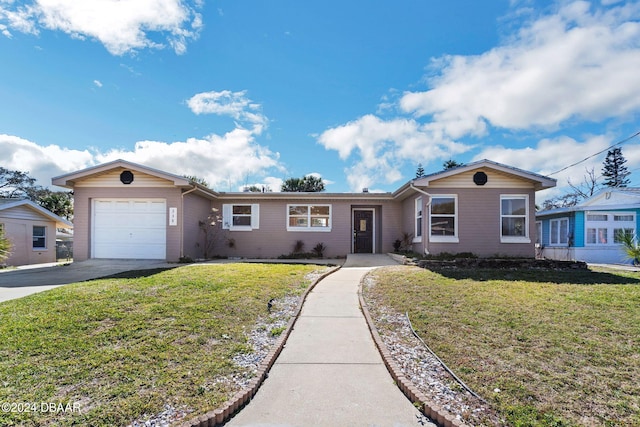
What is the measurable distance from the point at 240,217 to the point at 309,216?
127 inches


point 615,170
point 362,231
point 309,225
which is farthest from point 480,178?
point 615,170

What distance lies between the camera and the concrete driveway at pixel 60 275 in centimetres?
791

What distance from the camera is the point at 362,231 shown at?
16.6 metres

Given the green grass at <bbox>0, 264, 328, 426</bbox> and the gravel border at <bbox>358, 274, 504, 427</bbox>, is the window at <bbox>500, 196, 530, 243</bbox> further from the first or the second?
the green grass at <bbox>0, 264, 328, 426</bbox>

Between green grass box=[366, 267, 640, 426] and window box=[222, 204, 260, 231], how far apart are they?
8.73 metres

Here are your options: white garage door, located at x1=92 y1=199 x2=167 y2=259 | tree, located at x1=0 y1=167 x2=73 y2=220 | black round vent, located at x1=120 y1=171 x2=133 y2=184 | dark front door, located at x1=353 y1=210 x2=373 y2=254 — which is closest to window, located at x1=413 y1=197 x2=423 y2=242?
dark front door, located at x1=353 y1=210 x2=373 y2=254

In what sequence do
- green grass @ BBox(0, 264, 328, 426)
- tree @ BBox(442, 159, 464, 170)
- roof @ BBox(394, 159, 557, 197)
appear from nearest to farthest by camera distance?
green grass @ BBox(0, 264, 328, 426)
roof @ BBox(394, 159, 557, 197)
tree @ BBox(442, 159, 464, 170)

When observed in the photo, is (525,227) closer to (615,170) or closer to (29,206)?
(29,206)

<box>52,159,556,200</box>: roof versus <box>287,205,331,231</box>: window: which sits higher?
<box>52,159,556,200</box>: roof

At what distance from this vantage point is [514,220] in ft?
41.7

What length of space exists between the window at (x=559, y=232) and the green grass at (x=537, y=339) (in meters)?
12.2

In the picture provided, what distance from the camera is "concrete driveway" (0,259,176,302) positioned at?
26.0ft

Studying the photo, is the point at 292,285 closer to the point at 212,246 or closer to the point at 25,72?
the point at 212,246

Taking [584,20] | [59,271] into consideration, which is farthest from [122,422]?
[584,20]
